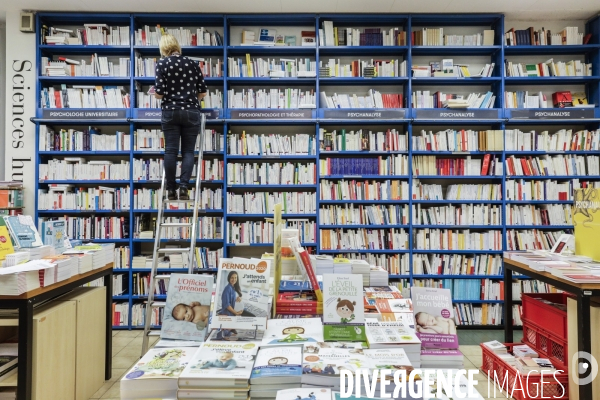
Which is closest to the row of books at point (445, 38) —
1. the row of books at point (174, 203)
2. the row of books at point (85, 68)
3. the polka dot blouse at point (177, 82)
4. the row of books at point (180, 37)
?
the row of books at point (180, 37)

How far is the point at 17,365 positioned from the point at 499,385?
10.5 ft

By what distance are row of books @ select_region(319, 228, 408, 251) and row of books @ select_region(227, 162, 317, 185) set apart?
67cm

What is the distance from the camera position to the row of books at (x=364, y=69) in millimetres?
4555

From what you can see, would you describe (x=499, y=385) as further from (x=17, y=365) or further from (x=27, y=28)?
(x=27, y=28)

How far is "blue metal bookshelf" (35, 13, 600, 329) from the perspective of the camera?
447 cm

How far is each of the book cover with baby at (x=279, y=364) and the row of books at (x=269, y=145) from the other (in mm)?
3217

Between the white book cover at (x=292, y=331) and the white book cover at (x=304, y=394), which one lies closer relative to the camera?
the white book cover at (x=304, y=394)

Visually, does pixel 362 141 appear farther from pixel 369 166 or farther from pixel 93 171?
pixel 93 171

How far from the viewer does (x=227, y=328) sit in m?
1.69

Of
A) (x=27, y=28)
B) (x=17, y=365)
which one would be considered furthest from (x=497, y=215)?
(x=27, y=28)

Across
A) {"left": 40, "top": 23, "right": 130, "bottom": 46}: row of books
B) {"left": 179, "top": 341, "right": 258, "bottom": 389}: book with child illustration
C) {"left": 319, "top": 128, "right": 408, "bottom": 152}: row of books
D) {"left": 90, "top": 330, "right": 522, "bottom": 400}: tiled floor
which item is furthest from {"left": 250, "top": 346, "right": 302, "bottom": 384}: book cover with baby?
{"left": 40, "top": 23, "right": 130, "bottom": 46}: row of books

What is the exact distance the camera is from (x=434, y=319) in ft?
5.61

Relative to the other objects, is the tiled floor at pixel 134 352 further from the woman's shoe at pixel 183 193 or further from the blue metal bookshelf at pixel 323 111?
the woman's shoe at pixel 183 193

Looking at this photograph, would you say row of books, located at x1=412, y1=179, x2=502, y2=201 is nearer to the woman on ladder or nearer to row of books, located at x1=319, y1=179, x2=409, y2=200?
row of books, located at x1=319, y1=179, x2=409, y2=200
